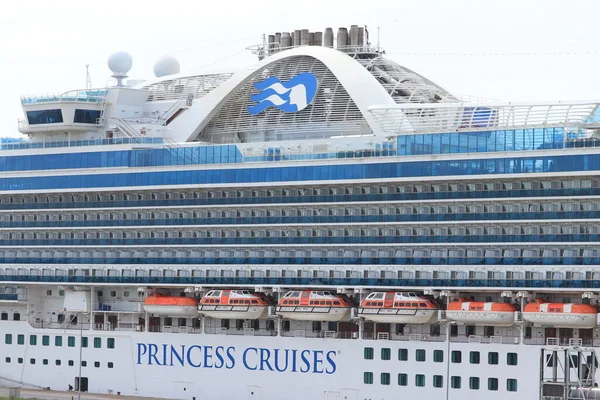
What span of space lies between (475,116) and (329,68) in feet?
29.1

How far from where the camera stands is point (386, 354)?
70812 millimetres

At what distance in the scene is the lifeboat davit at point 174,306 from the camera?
250 feet

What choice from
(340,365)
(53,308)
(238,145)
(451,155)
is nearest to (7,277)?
(53,308)

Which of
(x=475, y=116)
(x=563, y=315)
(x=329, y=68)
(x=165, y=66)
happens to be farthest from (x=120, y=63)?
(x=563, y=315)

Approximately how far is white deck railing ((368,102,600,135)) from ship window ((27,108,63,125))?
17888 millimetres

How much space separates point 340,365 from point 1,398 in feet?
54.0

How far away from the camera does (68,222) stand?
8194 cm

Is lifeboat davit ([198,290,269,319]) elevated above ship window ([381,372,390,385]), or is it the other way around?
lifeboat davit ([198,290,269,319])

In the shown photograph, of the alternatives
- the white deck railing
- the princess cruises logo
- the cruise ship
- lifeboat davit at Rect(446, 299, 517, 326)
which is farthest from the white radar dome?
lifeboat davit at Rect(446, 299, 517, 326)

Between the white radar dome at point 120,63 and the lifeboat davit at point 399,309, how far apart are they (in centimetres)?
2209

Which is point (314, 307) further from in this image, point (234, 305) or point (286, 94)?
point (286, 94)

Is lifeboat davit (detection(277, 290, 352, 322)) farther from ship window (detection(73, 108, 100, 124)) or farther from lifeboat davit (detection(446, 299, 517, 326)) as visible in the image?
ship window (detection(73, 108, 100, 124))

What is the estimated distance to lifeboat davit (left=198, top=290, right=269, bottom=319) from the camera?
2923 inches

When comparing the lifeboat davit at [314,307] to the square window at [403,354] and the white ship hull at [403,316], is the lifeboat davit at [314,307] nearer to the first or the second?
the white ship hull at [403,316]
